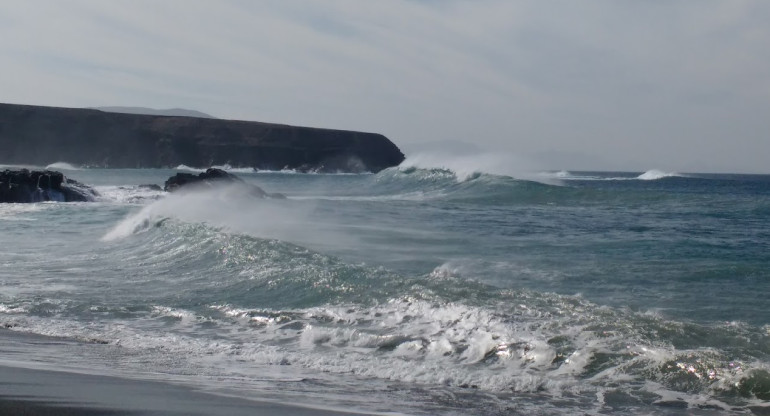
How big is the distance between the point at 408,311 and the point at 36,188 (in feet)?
72.1

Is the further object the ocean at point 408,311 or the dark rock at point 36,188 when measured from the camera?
the dark rock at point 36,188

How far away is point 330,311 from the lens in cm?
941

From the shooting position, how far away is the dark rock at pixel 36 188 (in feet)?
88.6

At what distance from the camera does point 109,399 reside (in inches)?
221

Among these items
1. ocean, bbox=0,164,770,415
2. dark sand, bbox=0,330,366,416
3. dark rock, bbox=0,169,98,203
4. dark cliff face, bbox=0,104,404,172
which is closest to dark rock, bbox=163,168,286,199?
dark rock, bbox=0,169,98,203

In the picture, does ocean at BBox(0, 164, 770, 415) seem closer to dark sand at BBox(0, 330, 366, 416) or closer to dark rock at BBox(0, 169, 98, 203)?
dark sand at BBox(0, 330, 366, 416)

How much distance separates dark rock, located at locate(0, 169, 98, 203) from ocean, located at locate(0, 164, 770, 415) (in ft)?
31.6

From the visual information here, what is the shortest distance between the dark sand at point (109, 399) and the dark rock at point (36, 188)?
22.5 metres

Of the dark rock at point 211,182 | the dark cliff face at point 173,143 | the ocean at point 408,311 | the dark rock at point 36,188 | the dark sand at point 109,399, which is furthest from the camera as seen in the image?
the dark cliff face at point 173,143

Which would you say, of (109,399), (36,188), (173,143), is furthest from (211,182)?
(173,143)

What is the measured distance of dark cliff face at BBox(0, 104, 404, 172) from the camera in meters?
78.6

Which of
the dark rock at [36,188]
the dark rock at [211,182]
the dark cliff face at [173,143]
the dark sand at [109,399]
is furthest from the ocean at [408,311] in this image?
the dark cliff face at [173,143]

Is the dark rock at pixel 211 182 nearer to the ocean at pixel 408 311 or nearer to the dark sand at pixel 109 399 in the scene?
the ocean at pixel 408 311

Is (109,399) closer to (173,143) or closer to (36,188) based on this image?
(36,188)
